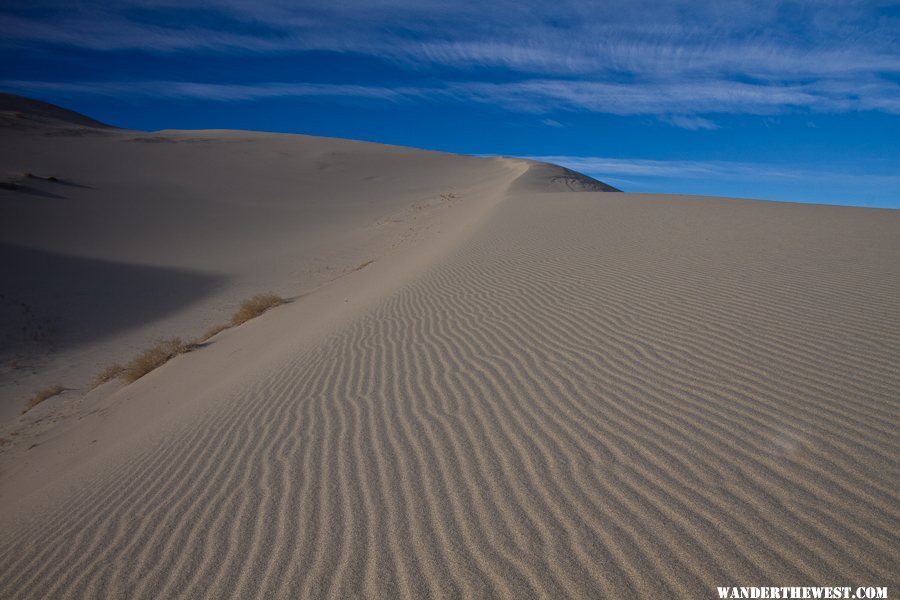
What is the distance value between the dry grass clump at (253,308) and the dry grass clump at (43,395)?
347cm

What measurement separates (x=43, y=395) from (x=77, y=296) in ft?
24.8

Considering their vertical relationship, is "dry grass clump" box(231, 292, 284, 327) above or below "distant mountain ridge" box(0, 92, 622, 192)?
below

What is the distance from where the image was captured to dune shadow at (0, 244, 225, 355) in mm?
12648

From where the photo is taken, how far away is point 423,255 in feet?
45.0

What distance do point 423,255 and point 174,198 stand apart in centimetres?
2252

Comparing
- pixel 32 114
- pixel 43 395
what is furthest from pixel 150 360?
pixel 32 114

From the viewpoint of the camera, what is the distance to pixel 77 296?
1524cm

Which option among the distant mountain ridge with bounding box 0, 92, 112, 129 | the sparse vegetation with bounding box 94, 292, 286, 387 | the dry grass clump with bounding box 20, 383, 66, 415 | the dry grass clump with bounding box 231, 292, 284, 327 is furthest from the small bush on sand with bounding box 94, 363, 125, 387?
the distant mountain ridge with bounding box 0, 92, 112, 129

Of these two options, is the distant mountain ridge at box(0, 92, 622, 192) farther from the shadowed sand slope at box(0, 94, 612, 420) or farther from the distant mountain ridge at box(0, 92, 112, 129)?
the shadowed sand slope at box(0, 94, 612, 420)

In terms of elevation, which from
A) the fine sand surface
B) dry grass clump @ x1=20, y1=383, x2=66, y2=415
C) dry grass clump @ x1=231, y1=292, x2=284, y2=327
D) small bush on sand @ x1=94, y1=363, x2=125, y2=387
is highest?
the fine sand surface

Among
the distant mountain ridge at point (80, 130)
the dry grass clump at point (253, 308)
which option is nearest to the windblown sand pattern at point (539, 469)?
the dry grass clump at point (253, 308)

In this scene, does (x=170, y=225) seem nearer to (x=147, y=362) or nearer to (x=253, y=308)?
(x=253, y=308)

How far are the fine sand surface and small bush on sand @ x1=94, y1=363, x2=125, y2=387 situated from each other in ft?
6.81

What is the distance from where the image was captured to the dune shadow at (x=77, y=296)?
12.6 meters
